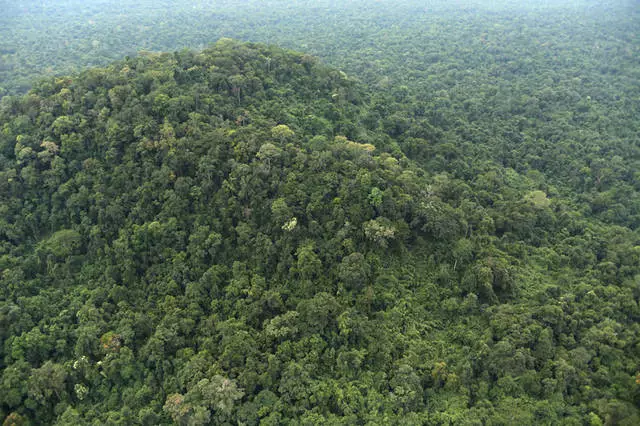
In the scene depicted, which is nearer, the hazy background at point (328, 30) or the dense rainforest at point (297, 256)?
the dense rainforest at point (297, 256)

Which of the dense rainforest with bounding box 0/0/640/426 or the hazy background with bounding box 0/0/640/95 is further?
the hazy background with bounding box 0/0/640/95

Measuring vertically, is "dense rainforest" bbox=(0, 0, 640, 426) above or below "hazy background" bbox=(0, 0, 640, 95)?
below

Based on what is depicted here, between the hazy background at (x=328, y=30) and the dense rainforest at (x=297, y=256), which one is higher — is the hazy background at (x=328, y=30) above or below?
above

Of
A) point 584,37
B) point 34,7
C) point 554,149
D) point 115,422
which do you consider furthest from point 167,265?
point 34,7

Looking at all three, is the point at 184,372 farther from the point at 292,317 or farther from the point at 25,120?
the point at 25,120

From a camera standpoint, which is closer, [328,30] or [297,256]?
[297,256]

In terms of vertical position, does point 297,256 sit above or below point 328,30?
below

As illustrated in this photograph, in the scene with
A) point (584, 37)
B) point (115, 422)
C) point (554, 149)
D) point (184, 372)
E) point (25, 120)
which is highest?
point (584, 37)

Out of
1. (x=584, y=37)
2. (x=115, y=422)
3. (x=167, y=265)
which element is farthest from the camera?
(x=584, y=37)
